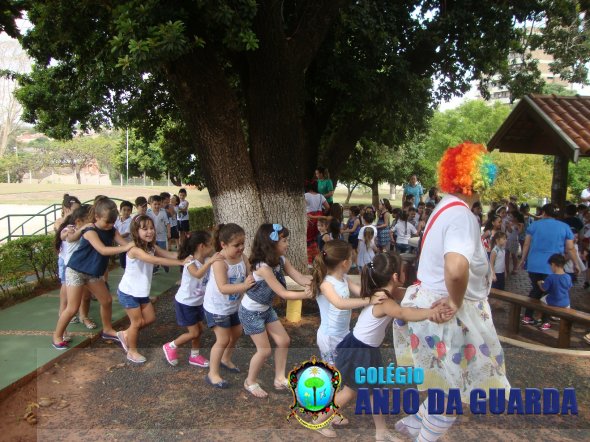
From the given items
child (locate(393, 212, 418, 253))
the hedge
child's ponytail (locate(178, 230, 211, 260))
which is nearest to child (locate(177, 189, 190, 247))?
the hedge

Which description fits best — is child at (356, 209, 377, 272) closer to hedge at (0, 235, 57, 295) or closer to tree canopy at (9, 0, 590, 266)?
tree canopy at (9, 0, 590, 266)

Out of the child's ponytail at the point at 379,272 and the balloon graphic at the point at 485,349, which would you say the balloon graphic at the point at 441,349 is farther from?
the child's ponytail at the point at 379,272

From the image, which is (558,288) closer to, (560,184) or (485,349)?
(485,349)

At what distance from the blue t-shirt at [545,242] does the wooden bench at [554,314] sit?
0.57 m

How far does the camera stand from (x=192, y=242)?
4.28 meters

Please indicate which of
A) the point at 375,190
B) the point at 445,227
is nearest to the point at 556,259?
the point at 445,227

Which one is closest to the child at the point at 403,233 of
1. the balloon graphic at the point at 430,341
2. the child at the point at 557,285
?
the child at the point at 557,285

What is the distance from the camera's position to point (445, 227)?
268 cm

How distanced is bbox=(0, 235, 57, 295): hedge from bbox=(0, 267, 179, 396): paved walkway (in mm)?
427

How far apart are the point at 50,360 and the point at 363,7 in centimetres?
731

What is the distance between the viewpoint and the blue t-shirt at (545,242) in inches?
236

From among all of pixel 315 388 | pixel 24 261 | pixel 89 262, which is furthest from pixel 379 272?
pixel 24 261

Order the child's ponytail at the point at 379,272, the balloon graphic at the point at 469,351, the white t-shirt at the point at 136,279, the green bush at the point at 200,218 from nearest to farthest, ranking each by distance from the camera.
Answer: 1. the balloon graphic at the point at 469,351
2. the child's ponytail at the point at 379,272
3. the white t-shirt at the point at 136,279
4. the green bush at the point at 200,218

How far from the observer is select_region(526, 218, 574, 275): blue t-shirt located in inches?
236
